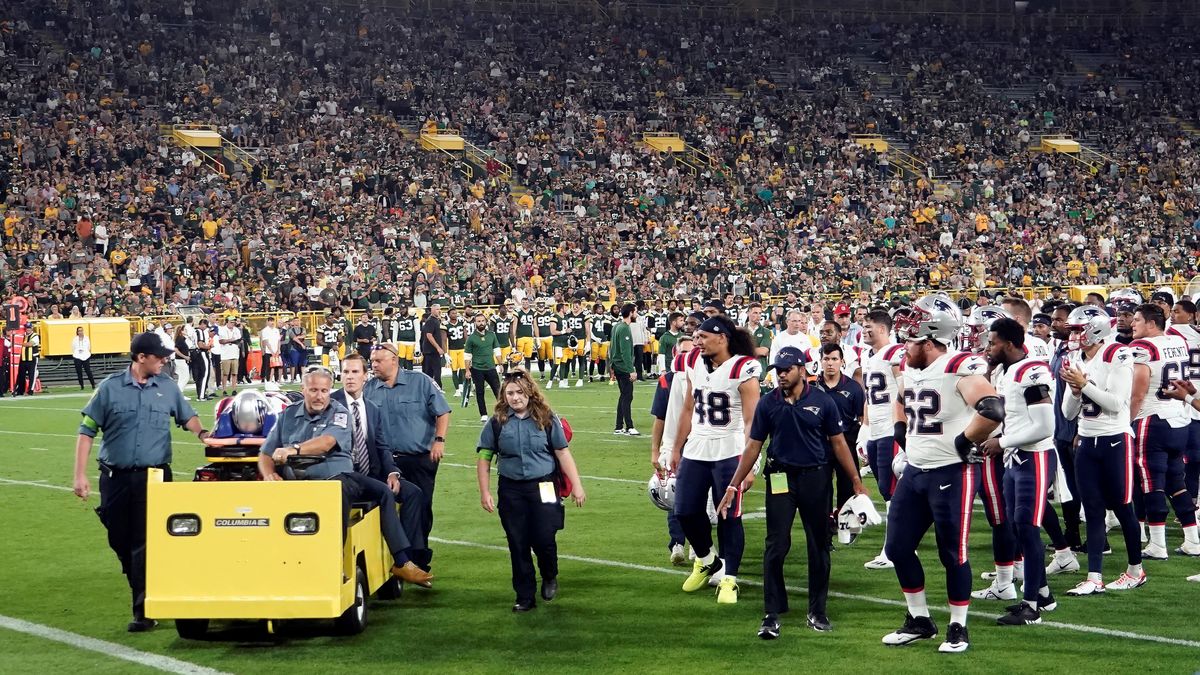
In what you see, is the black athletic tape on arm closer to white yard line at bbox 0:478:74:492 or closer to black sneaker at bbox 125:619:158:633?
black sneaker at bbox 125:619:158:633

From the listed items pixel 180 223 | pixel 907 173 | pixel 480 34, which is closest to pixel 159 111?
pixel 180 223

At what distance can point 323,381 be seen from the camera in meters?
8.34

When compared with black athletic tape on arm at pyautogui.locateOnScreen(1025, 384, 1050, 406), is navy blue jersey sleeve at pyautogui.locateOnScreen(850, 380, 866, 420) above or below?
below

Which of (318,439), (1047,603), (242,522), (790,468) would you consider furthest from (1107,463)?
(242,522)

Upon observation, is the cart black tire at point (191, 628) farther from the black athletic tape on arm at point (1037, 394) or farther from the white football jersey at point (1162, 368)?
the white football jersey at point (1162, 368)

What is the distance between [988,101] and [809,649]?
157ft

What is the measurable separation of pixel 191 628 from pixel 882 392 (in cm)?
521

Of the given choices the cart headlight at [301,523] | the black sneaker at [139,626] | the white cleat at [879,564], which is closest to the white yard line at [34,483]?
the black sneaker at [139,626]

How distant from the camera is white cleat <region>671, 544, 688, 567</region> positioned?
10.0m

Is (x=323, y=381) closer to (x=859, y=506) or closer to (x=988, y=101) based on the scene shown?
(x=859, y=506)

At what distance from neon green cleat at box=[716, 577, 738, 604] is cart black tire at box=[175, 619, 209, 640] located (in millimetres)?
3001

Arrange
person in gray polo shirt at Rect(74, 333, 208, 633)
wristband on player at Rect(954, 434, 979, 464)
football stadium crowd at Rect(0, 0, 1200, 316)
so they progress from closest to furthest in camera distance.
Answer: wristband on player at Rect(954, 434, 979, 464) < person in gray polo shirt at Rect(74, 333, 208, 633) < football stadium crowd at Rect(0, 0, 1200, 316)

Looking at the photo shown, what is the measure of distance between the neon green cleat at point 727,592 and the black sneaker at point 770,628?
922 millimetres

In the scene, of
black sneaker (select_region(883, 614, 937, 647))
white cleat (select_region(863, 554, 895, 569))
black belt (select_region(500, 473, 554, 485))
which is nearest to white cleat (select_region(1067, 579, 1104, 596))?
white cleat (select_region(863, 554, 895, 569))
